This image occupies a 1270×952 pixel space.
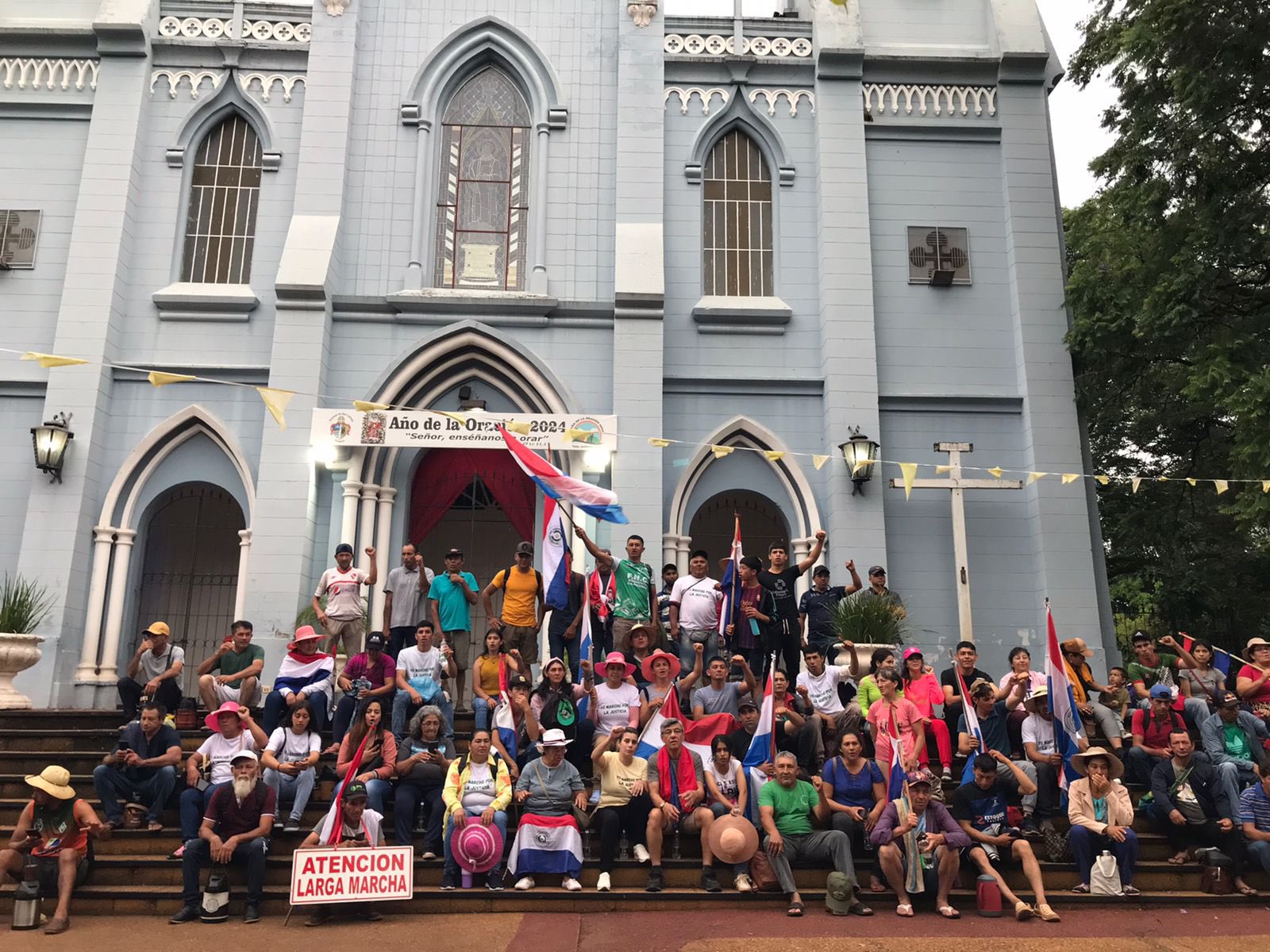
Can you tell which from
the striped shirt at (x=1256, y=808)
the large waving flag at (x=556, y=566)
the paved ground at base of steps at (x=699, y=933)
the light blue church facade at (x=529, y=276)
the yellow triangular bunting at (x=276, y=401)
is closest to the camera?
the paved ground at base of steps at (x=699, y=933)

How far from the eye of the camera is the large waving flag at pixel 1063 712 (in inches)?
366

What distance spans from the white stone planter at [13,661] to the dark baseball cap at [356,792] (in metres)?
5.31

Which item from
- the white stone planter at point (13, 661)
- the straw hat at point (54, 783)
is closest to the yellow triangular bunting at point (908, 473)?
the straw hat at point (54, 783)

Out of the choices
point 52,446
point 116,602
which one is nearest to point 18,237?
point 52,446

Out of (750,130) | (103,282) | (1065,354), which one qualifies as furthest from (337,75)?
(1065,354)

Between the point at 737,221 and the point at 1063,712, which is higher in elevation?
the point at 737,221

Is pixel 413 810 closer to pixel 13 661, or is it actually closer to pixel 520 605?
pixel 520 605

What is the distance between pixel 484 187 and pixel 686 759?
9515mm

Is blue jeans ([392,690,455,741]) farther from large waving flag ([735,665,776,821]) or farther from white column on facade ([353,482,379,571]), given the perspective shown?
white column on facade ([353,482,379,571])

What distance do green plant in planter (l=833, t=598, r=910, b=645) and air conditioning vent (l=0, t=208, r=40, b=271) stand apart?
11610 mm

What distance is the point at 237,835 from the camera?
26.7ft

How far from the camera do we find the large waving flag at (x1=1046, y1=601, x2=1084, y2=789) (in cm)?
930

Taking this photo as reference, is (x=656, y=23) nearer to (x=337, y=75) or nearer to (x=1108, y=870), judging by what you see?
(x=337, y=75)

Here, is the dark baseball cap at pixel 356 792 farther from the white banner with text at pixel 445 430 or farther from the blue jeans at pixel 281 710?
the white banner with text at pixel 445 430
